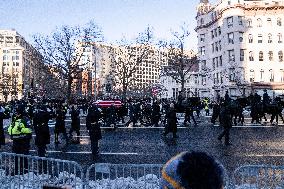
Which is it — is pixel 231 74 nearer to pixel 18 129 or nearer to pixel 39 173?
pixel 18 129

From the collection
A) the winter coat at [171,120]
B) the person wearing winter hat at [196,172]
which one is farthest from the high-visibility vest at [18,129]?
the person wearing winter hat at [196,172]

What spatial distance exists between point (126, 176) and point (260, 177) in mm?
2432

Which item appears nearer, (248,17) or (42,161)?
(42,161)

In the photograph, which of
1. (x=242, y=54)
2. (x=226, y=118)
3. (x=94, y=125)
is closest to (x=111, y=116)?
(x=226, y=118)

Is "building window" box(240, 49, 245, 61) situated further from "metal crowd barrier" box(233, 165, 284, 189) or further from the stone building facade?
"metal crowd barrier" box(233, 165, 284, 189)

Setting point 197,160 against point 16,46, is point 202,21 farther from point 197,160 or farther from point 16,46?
point 16,46

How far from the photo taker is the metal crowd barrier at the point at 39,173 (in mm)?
6070

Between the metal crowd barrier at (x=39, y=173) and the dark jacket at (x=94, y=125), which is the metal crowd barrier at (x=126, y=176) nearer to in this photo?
the metal crowd barrier at (x=39, y=173)

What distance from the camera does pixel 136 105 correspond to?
869 inches

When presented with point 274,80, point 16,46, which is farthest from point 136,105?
point 16,46

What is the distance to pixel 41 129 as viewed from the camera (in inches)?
424

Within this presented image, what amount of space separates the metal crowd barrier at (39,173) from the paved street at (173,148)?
11.9 ft

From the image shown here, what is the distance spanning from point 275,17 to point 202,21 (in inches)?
678

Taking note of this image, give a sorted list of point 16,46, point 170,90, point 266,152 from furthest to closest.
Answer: point 16,46 < point 170,90 < point 266,152
